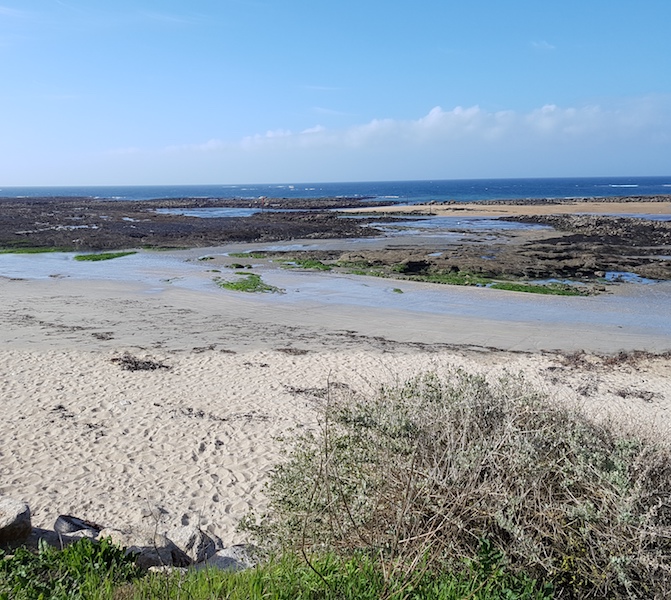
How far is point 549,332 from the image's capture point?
16.5 m

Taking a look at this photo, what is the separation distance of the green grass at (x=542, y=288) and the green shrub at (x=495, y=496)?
18.3m

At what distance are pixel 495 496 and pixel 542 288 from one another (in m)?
19.9

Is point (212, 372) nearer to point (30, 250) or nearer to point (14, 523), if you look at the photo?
point (14, 523)

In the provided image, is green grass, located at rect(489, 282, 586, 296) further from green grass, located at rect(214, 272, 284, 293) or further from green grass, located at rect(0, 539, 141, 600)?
green grass, located at rect(0, 539, 141, 600)

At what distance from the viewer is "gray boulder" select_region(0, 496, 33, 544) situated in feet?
15.6

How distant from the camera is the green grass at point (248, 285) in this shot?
22.1 metres

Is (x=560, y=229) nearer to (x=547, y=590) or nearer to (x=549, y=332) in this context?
(x=549, y=332)

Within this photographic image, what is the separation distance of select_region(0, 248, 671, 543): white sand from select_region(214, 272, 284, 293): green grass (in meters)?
A: 0.80

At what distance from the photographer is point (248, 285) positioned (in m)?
22.6

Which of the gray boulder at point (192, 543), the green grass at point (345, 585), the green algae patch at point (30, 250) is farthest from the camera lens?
the green algae patch at point (30, 250)

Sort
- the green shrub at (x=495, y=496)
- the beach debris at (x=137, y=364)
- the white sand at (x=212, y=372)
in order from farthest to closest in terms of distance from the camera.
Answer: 1. the beach debris at (x=137, y=364)
2. the white sand at (x=212, y=372)
3. the green shrub at (x=495, y=496)

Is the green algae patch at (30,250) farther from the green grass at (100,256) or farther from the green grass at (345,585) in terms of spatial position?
the green grass at (345,585)

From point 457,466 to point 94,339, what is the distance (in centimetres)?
1209

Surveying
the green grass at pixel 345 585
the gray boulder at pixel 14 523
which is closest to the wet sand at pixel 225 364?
the gray boulder at pixel 14 523
